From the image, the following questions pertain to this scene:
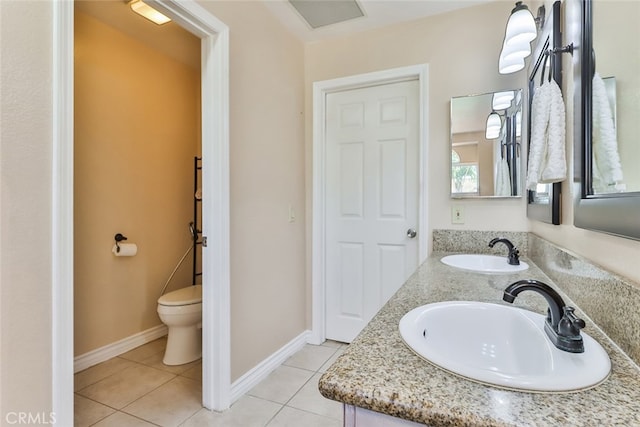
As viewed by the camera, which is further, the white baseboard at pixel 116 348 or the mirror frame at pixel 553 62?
Answer: the white baseboard at pixel 116 348

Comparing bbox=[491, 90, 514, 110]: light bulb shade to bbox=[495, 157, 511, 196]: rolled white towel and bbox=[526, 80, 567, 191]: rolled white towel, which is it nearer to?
bbox=[495, 157, 511, 196]: rolled white towel

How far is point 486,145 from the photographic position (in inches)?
78.5

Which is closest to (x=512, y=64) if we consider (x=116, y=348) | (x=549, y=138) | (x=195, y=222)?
(x=549, y=138)

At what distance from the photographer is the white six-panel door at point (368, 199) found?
91.4 inches

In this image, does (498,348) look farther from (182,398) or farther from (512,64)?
(182,398)

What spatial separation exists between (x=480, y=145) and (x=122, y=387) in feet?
8.69

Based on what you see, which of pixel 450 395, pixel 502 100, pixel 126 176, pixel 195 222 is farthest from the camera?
pixel 195 222

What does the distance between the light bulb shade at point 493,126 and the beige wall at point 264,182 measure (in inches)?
51.6

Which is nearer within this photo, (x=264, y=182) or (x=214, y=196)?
(x=214, y=196)

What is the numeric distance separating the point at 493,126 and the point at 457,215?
1.92 ft

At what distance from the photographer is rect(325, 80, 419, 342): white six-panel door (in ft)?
7.61

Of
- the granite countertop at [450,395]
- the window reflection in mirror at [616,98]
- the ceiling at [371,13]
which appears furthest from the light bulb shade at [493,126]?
the granite countertop at [450,395]

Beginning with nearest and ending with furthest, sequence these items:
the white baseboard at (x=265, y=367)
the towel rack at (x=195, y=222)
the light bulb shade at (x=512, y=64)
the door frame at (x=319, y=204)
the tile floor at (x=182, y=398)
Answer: the light bulb shade at (x=512, y=64) < the tile floor at (x=182, y=398) < the white baseboard at (x=265, y=367) < the door frame at (x=319, y=204) < the towel rack at (x=195, y=222)

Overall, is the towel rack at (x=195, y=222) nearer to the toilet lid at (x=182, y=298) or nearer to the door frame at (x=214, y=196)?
the toilet lid at (x=182, y=298)
